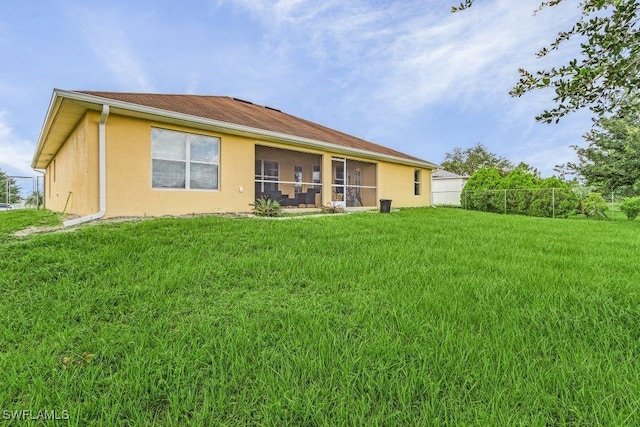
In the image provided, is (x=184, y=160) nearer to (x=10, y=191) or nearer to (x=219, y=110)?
(x=219, y=110)

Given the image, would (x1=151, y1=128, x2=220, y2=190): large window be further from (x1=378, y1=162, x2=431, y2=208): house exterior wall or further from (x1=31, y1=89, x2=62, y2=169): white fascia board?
(x1=378, y1=162, x2=431, y2=208): house exterior wall

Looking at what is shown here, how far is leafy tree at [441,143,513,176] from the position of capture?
36656 millimetres

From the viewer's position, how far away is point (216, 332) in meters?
2.36

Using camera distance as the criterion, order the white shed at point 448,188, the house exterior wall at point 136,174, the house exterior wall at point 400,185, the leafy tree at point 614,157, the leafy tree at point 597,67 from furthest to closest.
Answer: the white shed at point 448,188, the leafy tree at point 614,157, the house exterior wall at point 400,185, the house exterior wall at point 136,174, the leafy tree at point 597,67

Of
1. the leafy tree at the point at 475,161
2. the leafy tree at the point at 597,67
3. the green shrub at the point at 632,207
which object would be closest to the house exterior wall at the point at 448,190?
the leafy tree at the point at 475,161

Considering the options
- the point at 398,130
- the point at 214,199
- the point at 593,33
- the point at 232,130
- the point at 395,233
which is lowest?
the point at 395,233

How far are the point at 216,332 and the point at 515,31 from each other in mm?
5331

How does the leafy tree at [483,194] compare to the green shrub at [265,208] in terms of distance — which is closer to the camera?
the green shrub at [265,208]

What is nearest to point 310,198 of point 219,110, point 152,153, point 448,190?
point 219,110

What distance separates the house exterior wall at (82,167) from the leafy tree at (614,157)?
2231cm

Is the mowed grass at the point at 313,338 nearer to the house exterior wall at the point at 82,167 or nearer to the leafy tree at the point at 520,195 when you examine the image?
the house exterior wall at the point at 82,167

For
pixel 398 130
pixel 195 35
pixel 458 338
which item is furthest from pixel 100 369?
pixel 398 130

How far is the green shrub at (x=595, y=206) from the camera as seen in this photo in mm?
15469

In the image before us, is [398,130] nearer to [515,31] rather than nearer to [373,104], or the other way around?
[373,104]
